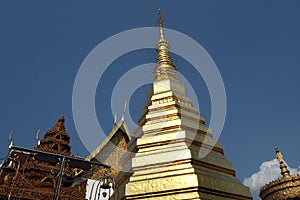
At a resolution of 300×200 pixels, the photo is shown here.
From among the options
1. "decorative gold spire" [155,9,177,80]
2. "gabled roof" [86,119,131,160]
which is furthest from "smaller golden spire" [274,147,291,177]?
"gabled roof" [86,119,131,160]

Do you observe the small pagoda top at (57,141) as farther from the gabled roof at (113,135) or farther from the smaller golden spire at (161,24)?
the smaller golden spire at (161,24)

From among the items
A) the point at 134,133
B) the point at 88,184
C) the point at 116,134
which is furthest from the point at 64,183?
the point at 134,133

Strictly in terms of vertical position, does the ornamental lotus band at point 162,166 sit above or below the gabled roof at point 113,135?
below

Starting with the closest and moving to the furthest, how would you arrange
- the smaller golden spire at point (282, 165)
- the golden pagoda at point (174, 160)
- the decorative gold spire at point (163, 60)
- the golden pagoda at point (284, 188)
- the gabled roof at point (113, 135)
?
the golden pagoda at point (174, 160) → the decorative gold spire at point (163, 60) → the golden pagoda at point (284, 188) → the smaller golden spire at point (282, 165) → the gabled roof at point (113, 135)

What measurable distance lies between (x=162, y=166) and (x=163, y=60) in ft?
14.0

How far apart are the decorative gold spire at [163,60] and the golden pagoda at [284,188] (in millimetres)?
4895

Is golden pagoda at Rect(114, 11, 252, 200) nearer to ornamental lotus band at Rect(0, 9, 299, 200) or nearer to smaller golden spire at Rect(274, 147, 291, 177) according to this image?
ornamental lotus band at Rect(0, 9, 299, 200)

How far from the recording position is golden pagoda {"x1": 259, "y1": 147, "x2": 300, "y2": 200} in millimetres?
8945

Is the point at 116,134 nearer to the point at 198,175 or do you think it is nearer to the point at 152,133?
the point at 152,133

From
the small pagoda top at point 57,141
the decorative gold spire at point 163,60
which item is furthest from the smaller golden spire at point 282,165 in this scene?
the small pagoda top at point 57,141

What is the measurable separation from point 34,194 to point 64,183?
1.10 metres

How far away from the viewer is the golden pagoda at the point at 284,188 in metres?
8.95

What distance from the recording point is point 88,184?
9.20 meters

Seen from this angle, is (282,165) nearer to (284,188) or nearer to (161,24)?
(284,188)
